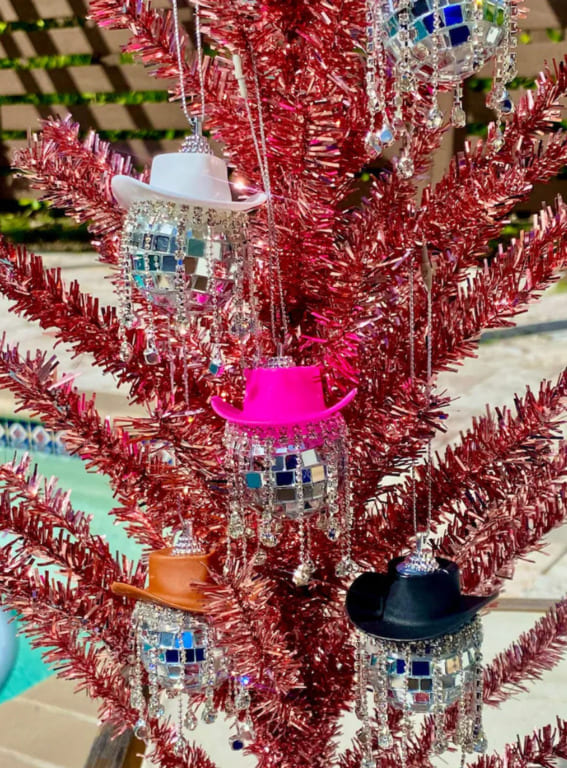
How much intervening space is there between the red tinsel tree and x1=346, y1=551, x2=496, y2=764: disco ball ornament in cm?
7

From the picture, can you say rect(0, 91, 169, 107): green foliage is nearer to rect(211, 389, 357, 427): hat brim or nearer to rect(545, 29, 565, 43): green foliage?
rect(545, 29, 565, 43): green foliage

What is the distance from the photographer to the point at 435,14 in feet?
1.48

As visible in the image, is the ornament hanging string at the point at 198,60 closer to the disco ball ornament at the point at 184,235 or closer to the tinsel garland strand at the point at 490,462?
the disco ball ornament at the point at 184,235

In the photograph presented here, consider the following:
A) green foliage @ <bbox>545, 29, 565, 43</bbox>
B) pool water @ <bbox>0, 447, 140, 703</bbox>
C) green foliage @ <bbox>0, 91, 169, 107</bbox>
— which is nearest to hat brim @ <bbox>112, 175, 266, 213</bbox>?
pool water @ <bbox>0, 447, 140, 703</bbox>

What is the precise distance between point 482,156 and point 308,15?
17cm

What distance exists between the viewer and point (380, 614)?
546mm

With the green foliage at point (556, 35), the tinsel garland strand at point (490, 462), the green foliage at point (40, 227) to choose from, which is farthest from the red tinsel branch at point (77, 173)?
the green foliage at point (40, 227)

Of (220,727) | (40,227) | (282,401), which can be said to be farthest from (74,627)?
(40,227)

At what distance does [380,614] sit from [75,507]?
286 cm

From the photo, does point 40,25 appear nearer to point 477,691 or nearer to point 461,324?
point 461,324

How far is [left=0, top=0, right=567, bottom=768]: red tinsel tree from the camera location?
1.90 ft

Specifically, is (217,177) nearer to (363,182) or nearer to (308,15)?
(308,15)

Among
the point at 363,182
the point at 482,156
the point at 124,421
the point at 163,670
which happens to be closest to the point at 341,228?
the point at 482,156

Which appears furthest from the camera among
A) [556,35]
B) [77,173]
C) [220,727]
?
[556,35]
